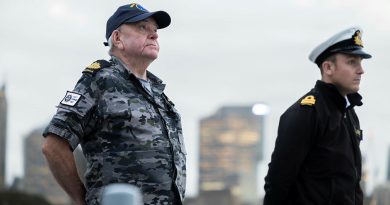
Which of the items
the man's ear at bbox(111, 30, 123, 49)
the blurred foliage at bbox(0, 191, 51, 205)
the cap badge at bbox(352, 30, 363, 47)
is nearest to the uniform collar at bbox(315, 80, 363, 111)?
the cap badge at bbox(352, 30, 363, 47)

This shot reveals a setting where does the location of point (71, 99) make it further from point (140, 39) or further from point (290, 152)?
point (290, 152)

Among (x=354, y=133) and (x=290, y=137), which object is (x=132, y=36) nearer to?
(x=290, y=137)

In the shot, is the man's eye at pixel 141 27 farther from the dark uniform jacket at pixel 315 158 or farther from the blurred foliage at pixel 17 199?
the blurred foliage at pixel 17 199

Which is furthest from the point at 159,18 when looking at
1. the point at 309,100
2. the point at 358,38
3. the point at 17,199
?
the point at 17,199

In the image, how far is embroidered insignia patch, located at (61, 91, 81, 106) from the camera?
5.21 metres

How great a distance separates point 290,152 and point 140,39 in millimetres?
1173

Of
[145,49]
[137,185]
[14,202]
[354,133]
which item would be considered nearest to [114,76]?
[145,49]

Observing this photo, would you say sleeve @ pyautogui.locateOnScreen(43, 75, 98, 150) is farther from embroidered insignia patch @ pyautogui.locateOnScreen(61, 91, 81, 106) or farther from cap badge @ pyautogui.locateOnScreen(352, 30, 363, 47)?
cap badge @ pyautogui.locateOnScreen(352, 30, 363, 47)

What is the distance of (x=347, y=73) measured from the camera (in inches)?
235

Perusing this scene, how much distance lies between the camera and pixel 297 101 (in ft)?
19.9

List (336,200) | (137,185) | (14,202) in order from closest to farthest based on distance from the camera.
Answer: (137,185)
(336,200)
(14,202)

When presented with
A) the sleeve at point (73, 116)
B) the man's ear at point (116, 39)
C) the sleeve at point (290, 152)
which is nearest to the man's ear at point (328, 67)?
the sleeve at point (290, 152)

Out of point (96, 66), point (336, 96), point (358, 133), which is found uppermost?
point (96, 66)

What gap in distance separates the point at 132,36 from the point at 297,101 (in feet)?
3.93
